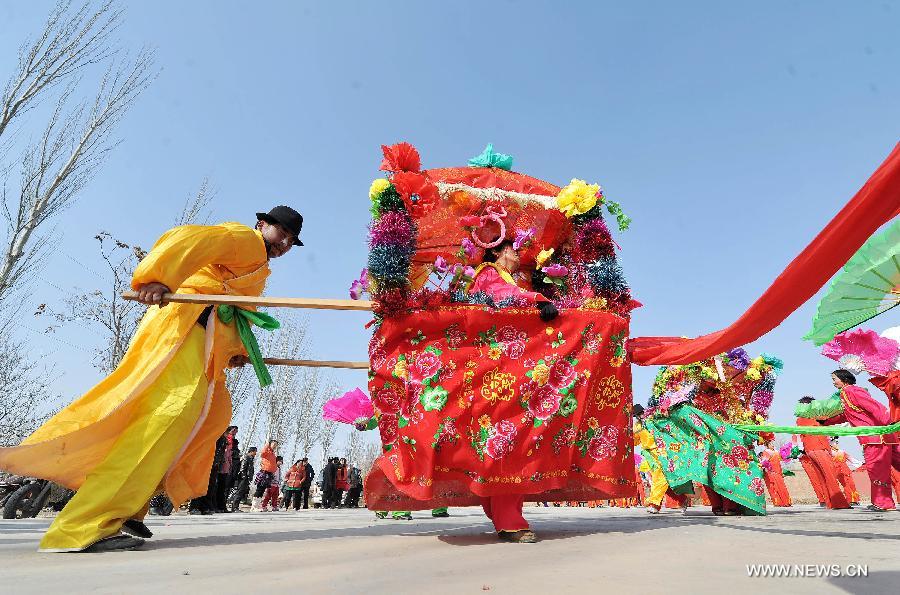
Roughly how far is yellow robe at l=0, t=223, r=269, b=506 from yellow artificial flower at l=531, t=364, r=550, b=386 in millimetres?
1971

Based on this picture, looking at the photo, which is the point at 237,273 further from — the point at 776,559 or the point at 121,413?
the point at 776,559

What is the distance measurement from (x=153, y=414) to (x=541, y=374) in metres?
2.25

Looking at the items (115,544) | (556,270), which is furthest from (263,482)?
(556,270)

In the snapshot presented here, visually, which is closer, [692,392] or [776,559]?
[776,559]

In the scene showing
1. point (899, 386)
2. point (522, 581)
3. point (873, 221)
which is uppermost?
point (899, 386)

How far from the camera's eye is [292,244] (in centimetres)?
408

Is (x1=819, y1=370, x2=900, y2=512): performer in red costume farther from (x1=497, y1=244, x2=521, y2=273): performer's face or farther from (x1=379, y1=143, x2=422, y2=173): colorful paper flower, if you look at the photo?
(x1=379, y1=143, x2=422, y2=173): colorful paper flower

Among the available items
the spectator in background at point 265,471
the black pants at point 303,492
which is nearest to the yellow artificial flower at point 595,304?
the spectator in background at point 265,471

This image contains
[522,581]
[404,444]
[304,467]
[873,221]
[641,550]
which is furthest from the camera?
[304,467]

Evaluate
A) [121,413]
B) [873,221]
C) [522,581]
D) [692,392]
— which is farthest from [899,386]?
[121,413]

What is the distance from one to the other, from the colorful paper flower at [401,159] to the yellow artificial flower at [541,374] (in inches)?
62.0

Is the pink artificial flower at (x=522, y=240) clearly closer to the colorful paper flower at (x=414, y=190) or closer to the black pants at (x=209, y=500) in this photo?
the colorful paper flower at (x=414, y=190)

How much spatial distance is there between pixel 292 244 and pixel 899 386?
770cm

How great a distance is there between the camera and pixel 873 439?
7836 mm
